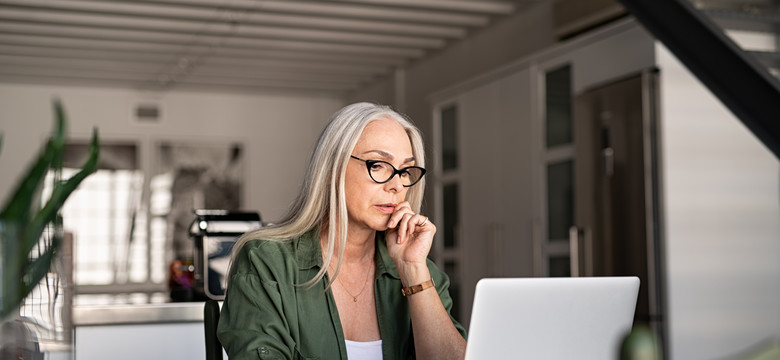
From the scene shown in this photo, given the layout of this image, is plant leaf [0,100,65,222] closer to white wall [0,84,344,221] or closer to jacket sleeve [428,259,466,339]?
jacket sleeve [428,259,466,339]

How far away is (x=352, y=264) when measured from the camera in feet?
6.95

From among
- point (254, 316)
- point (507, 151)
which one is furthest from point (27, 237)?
point (507, 151)

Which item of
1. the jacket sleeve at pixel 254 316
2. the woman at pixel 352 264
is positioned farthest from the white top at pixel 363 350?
the jacket sleeve at pixel 254 316

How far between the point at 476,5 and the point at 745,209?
3.15m

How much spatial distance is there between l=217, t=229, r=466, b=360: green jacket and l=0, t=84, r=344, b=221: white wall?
742 centimetres

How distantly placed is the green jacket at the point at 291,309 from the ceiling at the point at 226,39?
181 inches

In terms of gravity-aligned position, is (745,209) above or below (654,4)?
below

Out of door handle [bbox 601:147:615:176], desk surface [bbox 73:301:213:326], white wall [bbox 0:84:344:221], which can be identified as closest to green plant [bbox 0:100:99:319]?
desk surface [bbox 73:301:213:326]

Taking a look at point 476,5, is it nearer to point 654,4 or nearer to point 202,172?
point 654,4

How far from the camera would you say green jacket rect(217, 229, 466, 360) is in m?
1.85

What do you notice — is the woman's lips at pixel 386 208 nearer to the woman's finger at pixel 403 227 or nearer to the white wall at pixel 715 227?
the woman's finger at pixel 403 227

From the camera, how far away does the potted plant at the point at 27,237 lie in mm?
706

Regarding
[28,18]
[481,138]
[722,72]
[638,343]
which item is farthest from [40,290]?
[28,18]

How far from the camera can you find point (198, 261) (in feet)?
10.4
